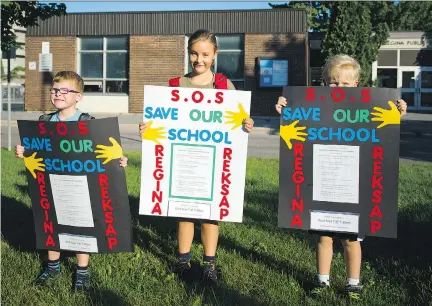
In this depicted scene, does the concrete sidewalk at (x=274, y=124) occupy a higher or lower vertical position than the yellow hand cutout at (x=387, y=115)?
lower

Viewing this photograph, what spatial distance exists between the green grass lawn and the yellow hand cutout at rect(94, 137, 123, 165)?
0.88 m

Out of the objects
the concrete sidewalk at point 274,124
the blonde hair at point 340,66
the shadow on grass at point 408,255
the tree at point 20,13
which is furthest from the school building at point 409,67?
the blonde hair at point 340,66

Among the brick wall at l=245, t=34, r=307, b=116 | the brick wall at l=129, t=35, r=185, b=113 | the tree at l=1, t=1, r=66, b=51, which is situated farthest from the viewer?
the brick wall at l=129, t=35, r=185, b=113

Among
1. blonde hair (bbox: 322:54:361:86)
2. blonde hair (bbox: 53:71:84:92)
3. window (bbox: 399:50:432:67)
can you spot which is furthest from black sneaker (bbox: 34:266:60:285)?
window (bbox: 399:50:432:67)

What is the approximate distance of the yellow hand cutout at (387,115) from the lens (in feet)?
11.4

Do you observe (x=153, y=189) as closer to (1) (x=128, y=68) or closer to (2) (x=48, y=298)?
(2) (x=48, y=298)

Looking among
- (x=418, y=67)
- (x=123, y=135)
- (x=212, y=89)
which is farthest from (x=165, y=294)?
(x=418, y=67)

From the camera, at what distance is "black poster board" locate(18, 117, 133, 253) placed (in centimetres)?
364

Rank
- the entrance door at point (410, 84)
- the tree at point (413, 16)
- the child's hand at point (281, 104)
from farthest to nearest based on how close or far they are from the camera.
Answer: the tree at point (413, 16)
the entrance door at point (410, 84)
the child's hand at point (281, 104)

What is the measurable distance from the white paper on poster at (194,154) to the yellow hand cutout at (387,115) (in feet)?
2.91

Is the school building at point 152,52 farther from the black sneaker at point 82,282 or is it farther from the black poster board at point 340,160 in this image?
the black sneaker at point 82,282

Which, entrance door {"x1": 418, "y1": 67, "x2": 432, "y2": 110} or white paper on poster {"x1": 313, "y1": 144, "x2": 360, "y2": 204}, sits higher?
entrance door {"x1": 418, "y1": 67, "x2": 432, "y2": 110}

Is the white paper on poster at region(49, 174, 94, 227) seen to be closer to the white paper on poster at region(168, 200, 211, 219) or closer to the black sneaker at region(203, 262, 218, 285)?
the white paper on poster at region(168, 200, 211, 219)

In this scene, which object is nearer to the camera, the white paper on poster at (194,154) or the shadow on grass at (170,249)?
the shadow on grass at (170,249)
